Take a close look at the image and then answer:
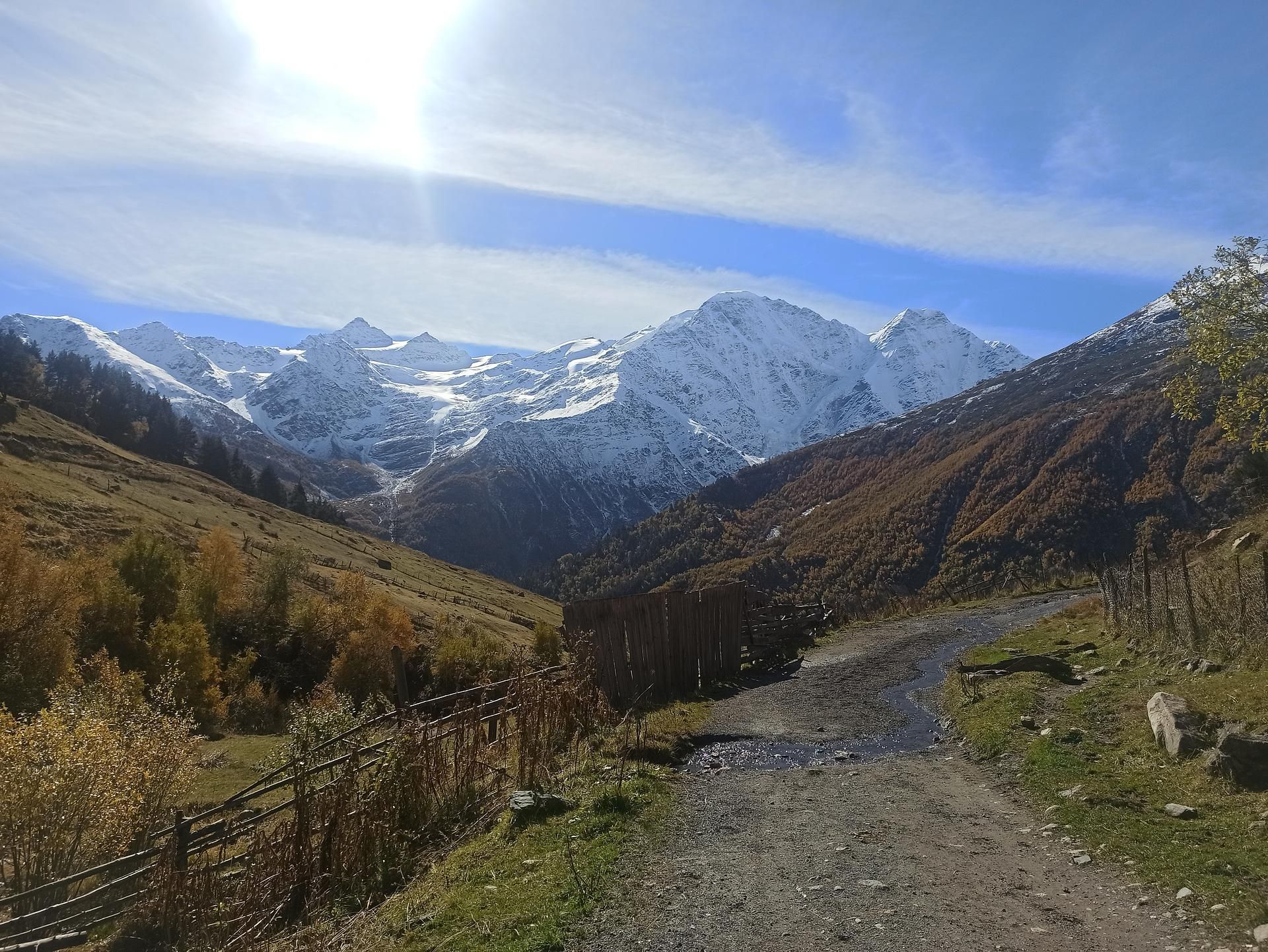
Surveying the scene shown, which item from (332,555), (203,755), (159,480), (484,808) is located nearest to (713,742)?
(484,808)

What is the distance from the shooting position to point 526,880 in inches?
372

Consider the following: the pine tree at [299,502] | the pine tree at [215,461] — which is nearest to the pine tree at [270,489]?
the pine tree at [299,502]

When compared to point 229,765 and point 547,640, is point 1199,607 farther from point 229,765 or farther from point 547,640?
point 547,640

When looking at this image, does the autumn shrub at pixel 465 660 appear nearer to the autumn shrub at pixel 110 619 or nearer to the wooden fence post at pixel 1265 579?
the autumn shrub at pixel 110 619

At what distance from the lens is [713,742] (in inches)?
655

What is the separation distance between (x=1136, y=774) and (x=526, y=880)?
27.1 ft

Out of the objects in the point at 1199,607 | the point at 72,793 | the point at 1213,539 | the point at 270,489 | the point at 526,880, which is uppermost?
the point at 270,489

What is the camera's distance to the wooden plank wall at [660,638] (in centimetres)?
2075

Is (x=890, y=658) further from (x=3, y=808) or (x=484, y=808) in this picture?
(x=3, y=808)

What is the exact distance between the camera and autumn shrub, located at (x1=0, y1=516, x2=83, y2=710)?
33.7 meters

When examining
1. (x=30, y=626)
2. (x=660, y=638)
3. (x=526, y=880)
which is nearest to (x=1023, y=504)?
(x=660, y=638)

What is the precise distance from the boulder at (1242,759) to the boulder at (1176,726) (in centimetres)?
76

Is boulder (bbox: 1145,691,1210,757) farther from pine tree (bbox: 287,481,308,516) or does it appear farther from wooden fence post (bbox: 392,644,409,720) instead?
pine tree (bbox: 287,481,308,516)

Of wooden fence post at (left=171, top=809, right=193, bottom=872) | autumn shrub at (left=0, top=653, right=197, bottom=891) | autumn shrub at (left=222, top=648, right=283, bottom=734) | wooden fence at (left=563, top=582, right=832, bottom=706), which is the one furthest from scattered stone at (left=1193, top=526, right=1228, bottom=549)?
autumn shrub at (left=222, top=648, right=283, bottom=734)
